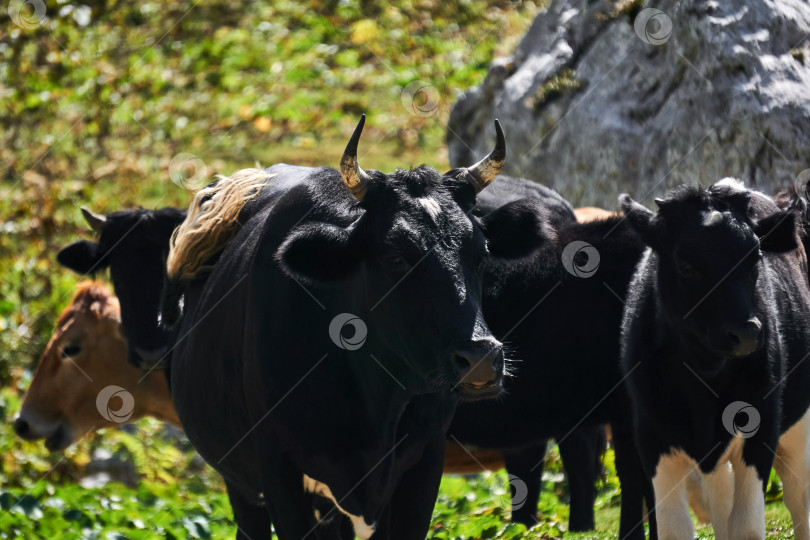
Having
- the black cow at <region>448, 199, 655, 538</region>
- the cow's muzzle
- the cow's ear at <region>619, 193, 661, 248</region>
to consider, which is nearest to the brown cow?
the black cow at <region>448, 199, 655, 538</region>

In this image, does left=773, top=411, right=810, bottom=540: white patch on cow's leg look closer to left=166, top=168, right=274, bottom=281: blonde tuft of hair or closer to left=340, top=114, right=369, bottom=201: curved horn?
left=340, top=114, right=369, bottom=201: curved horn

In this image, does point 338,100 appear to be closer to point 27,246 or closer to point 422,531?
point 27,246

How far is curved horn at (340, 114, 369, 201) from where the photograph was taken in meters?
4.62

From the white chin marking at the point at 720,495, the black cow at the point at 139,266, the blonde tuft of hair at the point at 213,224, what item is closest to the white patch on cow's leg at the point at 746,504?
the white chin marking at the point at 720,495

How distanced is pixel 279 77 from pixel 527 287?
13.0m

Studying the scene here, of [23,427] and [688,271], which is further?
[23,427]

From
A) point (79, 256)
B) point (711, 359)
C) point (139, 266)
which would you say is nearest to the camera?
point (711, 359)

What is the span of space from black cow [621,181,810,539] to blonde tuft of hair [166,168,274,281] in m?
2.05

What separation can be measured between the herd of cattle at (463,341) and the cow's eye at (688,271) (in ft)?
0.03

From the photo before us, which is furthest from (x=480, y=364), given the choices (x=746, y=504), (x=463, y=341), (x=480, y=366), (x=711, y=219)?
(x=746, y=504)

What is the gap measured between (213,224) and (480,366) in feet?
8.15

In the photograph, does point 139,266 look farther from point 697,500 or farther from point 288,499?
point 697,500

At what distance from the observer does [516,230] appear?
5.20m

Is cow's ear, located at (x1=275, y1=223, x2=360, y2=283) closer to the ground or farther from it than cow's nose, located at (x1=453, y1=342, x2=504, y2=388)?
closer to the ground
